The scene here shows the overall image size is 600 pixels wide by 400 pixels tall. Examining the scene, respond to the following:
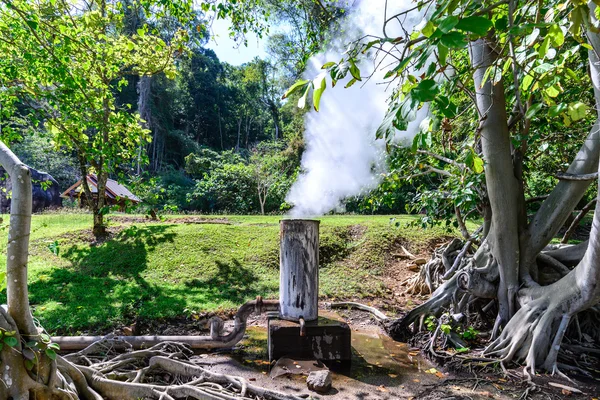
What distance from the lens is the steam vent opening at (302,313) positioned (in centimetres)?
464

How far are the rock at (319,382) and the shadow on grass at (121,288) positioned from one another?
128 inches

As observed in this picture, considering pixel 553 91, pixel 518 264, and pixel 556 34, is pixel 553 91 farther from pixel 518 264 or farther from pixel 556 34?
pixel 518 264

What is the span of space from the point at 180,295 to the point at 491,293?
541 centimetres

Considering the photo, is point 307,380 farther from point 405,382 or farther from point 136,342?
point 136,342

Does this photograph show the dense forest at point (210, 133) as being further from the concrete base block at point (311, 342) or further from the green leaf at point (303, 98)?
the green leaf at point (303, 98)

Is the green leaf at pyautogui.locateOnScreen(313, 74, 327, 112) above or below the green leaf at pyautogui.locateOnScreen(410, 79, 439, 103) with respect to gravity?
above

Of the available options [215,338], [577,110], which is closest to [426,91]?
[577,110]

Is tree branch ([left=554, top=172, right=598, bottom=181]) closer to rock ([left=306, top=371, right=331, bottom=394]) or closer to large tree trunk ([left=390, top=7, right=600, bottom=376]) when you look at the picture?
large tree trunk ([left=390, top=7, right=600, bottom=376])

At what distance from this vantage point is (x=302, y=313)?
495 centimetres

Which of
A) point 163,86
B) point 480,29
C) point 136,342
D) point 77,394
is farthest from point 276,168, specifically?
point 163,86

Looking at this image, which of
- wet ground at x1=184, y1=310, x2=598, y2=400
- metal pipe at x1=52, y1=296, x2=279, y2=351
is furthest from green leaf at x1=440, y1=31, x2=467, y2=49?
metal pipe at x1=52, y1=296, x2=279, y2=351

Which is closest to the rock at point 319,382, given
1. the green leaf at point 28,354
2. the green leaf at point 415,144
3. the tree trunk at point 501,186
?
the green leaf at point 28,354

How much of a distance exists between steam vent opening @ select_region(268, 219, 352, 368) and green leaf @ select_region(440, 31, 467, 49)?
12.6 ft

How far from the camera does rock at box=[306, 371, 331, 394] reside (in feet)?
12.5
